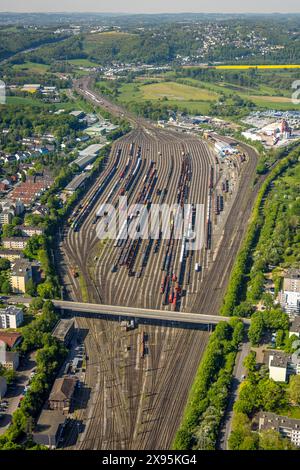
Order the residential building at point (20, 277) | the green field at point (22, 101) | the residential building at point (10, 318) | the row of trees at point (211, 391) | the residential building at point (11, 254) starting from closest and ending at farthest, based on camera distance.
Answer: the row of trees at point (211, 391) < the residential building at point (10, 318) < the residential building at point (20, 277) < the residential building at point (11, 254) < the green field at point (22, 101)

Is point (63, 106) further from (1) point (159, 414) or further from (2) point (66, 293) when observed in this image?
(1) point (159, 414)

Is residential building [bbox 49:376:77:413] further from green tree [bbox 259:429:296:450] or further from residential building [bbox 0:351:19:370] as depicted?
green tree [bbox 259:429:296:450]

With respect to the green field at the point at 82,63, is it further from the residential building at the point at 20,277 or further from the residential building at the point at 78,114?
the residential building at the point at 20,277

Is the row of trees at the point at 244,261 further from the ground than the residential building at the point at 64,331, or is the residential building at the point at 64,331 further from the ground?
the row of trees at the point at 244,261

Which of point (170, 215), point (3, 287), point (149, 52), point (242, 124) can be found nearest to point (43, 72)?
point (149, 52)

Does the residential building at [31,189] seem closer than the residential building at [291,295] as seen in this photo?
No

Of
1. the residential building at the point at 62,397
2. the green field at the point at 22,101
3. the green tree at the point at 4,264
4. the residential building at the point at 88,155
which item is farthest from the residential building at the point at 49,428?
the green field at the point at 22,101

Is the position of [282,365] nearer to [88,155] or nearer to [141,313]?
[141,313]
